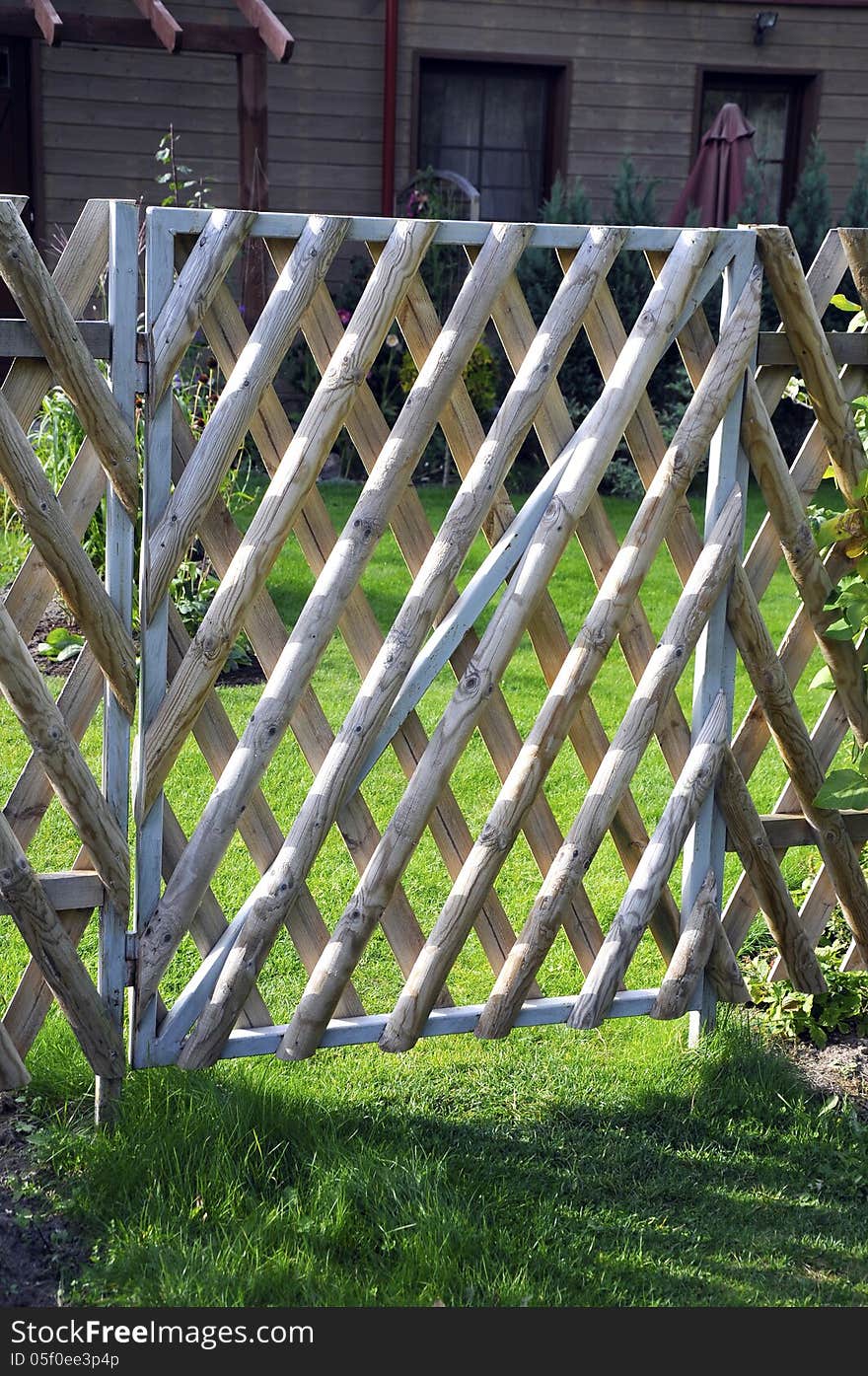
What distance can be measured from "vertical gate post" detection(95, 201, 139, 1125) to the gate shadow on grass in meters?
0.25

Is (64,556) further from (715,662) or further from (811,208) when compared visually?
(811,208)

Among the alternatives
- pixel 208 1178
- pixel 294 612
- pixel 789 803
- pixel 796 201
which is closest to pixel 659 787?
pixel 789 803

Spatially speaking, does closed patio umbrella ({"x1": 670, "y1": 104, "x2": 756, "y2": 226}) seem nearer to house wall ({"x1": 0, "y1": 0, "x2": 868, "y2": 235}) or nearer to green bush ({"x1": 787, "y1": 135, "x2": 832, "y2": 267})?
green bush ({"x1": 787, "y1": 135, "x2": 832, "y2": 267})

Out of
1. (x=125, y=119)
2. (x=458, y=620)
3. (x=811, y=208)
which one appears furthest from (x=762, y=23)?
(x=458, y=620)

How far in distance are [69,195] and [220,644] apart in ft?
26.1

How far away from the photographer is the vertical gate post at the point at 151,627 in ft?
8.32

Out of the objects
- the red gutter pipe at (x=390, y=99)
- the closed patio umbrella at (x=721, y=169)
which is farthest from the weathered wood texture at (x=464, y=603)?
the red gutter pipe at (x=390, y=99)

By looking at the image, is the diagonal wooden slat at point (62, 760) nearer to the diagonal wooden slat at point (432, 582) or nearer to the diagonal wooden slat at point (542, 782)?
the diagonal wooden slat at point (432, 582)

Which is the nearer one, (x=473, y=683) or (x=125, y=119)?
(x=473, y=683)

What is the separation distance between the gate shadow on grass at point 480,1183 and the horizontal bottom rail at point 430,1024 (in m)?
0.12

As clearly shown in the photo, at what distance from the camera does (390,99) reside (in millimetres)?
9656

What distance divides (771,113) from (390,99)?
3291 mm

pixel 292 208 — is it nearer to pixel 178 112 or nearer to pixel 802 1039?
pixel 178 112

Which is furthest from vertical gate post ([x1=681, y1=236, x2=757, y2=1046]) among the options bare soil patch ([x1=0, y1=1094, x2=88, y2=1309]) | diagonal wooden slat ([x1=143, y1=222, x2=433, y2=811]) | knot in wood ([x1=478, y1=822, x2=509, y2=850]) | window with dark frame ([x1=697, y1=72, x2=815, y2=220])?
window with dark frame ([x1=697, y1=72, x2=815, y2=220])
